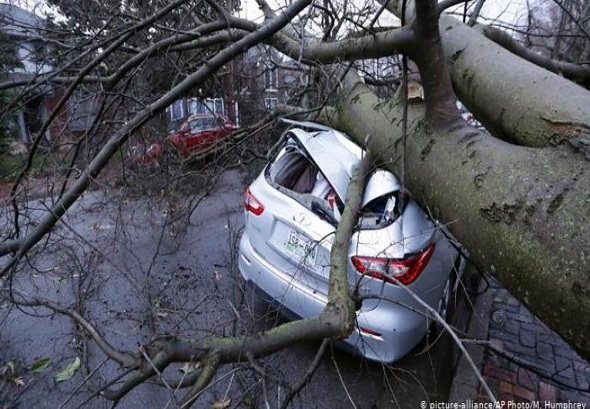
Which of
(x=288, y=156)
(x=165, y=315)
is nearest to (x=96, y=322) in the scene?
(x=165, y=315)

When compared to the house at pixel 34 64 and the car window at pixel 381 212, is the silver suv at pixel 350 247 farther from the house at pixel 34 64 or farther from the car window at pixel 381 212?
the house at pixel 34 64

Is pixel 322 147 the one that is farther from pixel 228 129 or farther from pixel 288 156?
pixel 228 129

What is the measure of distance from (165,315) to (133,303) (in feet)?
2.59

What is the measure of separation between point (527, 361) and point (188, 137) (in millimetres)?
4675

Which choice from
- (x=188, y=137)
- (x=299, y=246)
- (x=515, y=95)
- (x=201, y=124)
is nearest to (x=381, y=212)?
(x=299, y=246)

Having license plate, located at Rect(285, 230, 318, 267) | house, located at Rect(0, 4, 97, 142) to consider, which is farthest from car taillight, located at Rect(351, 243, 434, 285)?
house, located at Rect(0, 4, 97, 142)

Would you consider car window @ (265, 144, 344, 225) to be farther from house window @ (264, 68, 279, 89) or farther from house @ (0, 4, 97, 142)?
house window @ (264, 68, 279, 89)

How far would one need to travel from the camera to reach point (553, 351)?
3209 mm

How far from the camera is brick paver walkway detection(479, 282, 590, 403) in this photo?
270cm

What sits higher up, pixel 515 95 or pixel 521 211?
pixel 515 95

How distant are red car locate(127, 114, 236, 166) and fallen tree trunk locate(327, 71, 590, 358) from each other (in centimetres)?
302

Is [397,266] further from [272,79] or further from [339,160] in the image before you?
[272,79]

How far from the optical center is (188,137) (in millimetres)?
5289

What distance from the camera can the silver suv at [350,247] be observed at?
2.38 m
